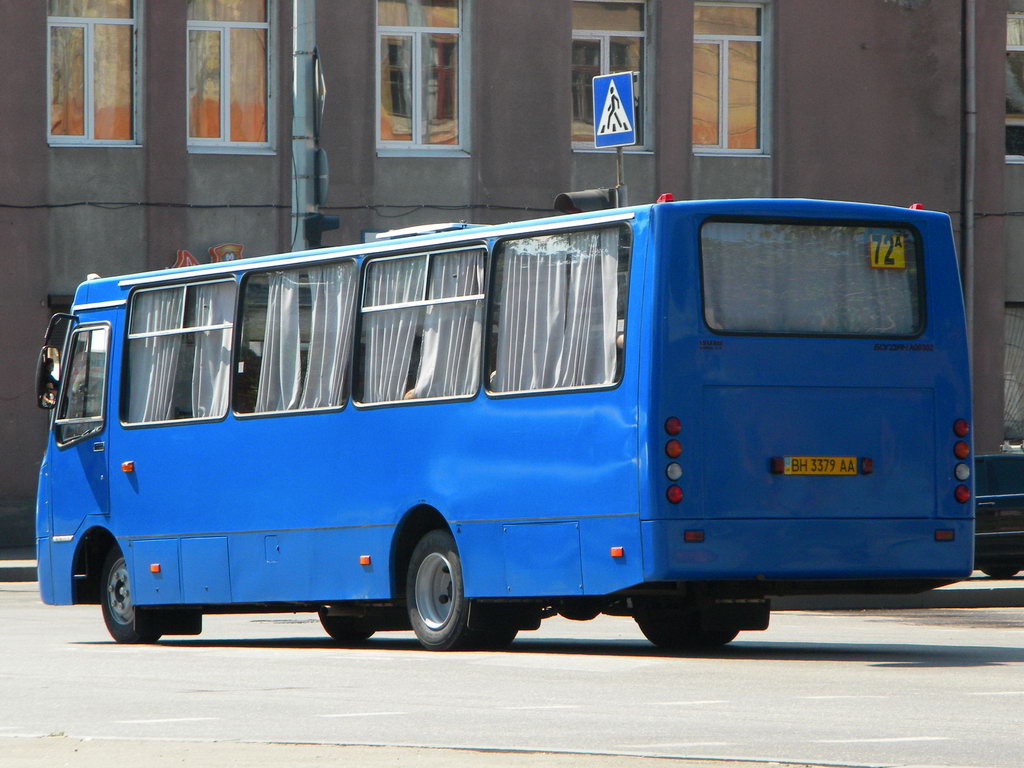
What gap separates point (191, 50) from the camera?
29.1m

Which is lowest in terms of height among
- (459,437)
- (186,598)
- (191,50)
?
(186,598)

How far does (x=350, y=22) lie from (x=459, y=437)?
15892 millimetres

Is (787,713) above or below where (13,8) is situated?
below

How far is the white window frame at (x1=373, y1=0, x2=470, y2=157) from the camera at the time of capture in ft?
96.7

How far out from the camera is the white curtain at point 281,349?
15.7 m

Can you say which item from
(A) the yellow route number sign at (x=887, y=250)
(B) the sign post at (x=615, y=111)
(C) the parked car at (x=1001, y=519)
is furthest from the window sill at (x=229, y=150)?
(A) the yellow route number sign at (x=887, y=250)

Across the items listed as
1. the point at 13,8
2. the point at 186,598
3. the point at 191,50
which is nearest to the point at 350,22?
the point at 191,50

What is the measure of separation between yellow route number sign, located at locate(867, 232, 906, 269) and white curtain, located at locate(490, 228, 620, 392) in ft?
5.66

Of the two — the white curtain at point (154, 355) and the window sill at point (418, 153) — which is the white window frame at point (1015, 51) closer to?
the window sill at point (418, 153)

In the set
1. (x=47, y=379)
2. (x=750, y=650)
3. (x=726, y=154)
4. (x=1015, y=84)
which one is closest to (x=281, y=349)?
(x=47, y=379)

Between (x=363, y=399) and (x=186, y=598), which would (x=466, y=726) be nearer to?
(x=363, y=399)

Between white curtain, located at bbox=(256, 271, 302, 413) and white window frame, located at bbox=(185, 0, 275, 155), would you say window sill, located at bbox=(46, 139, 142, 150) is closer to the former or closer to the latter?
white window frame, located at bbox=(185, 0, 275, 155)

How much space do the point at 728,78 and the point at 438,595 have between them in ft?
58.5

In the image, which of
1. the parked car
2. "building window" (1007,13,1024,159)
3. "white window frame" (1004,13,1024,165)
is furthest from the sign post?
"building window" (1007,13,1024,159)
